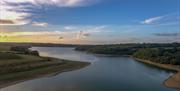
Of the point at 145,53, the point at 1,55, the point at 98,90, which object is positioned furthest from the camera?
the point at 145,53

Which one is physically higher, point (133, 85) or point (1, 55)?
point (1, 55)

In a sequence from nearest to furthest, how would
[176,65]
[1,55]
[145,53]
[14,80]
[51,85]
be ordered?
[51,85] → [14,80] → [1,55] → [176,65] → [145,53]

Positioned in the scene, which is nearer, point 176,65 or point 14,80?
point 14,80

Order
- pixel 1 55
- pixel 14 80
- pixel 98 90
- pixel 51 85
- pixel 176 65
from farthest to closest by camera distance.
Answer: pixel 176 65
pixel 1 55
pixel 14 80
pixel 51 85
pixel 98 90

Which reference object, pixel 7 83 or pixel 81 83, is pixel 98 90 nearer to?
pixel 81 83

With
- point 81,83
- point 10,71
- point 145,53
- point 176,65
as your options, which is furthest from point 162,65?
point 10,71

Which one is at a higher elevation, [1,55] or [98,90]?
[1,55]


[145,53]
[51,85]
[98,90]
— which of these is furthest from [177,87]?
[145,53]

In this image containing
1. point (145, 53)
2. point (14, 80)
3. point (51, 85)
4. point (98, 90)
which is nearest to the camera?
point (98, 90)

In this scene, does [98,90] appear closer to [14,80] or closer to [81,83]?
[81,83]

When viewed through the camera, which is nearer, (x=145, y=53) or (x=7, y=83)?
(x=7, y=83)
